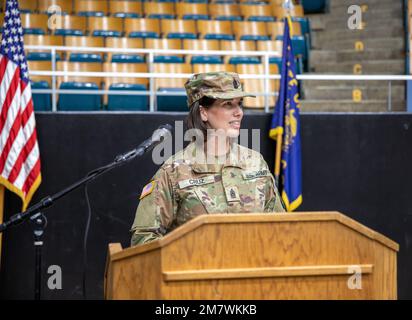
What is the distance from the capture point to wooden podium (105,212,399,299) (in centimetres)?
220

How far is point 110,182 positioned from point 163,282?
3803 millimetres

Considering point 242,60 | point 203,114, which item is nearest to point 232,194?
point 203,114

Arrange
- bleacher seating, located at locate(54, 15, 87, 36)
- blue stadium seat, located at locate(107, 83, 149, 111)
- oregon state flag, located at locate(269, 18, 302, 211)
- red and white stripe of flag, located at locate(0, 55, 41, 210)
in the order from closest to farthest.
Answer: red and white stripe of flag, located at locate(0, 55, 41, 210) → oregon state flag, located at locate(269, 18, 302, 211) → blue stadium seat, located at locate(107, 83, 149, 111) → bleacher seating, located at locate(54, 15, 87, 36)

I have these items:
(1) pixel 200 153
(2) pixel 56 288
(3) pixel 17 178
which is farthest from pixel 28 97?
(1) pixel 200 153

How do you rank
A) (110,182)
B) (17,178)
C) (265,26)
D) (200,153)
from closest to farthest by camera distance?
(200,153) < (17,178) < (110,182) < (265,26)

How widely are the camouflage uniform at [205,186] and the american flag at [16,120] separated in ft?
8.61

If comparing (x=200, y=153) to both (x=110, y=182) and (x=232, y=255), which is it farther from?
(x=110, y=182)

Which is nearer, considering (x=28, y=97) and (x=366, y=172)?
(x=28, y=97)

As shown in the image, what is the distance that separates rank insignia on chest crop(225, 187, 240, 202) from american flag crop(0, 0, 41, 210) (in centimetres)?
278

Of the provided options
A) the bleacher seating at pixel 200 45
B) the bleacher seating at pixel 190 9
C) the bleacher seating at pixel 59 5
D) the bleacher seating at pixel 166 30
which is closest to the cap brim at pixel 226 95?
the bleacher seating at pixel 166 30

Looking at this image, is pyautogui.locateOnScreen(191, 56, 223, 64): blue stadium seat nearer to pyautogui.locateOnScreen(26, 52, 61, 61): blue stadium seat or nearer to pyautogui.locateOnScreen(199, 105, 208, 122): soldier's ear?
pyautogui.locateOnScreen(26, 52, 61, 61): blue stadium seat

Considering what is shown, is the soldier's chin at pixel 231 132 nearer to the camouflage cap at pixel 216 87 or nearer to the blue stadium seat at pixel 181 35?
the camouflage cap at pixel 216 87

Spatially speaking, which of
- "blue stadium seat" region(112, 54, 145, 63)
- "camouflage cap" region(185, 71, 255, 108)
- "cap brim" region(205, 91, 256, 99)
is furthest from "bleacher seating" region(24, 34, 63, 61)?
"cap brim" region(205, 91, 256, 99)

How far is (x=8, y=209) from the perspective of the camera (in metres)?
5.78
